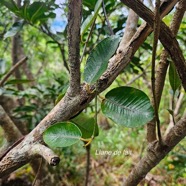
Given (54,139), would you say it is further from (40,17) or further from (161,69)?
(40,17)

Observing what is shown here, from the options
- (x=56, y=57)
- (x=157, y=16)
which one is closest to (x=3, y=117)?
(x=157, y=16)

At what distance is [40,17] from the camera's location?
2.23 ft

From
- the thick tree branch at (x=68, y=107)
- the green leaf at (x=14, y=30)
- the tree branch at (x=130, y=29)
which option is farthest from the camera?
the green leaf at (x=14, y=30)

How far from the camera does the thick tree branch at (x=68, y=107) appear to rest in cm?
39

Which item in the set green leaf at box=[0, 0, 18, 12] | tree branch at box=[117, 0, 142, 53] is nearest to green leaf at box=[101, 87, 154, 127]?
tree branch at box=[117, 0, 142, 53]

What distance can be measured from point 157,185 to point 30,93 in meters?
0.56

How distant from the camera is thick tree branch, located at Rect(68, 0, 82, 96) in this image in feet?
0.99

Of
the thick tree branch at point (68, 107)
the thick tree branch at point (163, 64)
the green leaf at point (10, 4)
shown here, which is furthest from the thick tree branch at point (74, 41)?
the green leaf at point (10, 4)

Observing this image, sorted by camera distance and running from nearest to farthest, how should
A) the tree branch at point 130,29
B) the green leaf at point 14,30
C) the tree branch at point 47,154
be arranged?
the tree branch at point 47,154
the tree branch at point 130,29
the green leaf at point 14,30

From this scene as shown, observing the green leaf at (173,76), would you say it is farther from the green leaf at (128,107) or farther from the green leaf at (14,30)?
the green leaf at (14,30)

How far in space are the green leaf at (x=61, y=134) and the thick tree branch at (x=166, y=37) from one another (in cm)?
16

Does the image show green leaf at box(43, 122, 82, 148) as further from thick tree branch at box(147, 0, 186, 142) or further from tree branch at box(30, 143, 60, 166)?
thick tree branch at box(147, 0, 186, 142)

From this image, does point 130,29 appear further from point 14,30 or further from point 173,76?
point 14,30

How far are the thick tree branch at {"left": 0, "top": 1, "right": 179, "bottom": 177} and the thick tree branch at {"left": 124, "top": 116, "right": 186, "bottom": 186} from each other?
0.13 m
